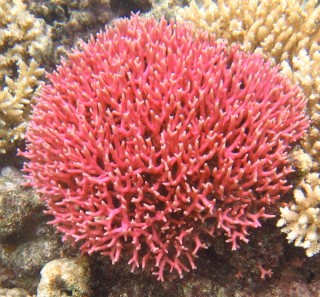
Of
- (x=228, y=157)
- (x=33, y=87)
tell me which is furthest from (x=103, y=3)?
(x=228, y=157)

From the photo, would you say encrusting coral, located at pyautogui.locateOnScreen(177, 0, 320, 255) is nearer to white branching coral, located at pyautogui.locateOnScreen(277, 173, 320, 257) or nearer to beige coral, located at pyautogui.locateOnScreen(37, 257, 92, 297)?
white branching coral, located at pyautogui.locateOnScreen(277, 173, 320, 257)

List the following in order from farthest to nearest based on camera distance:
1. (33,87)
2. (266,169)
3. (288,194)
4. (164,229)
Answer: (33,87) < (288,194) < (266,169) < (164,229)

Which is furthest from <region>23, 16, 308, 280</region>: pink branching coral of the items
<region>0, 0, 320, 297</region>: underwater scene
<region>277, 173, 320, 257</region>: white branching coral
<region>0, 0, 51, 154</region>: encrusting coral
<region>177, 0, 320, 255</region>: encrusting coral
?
<region>0, 0, 51, 154</region>: encrusting coral

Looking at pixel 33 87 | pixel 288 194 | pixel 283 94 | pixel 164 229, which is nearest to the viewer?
pixel 164 229

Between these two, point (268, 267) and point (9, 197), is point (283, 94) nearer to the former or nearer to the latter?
point (268, 267)

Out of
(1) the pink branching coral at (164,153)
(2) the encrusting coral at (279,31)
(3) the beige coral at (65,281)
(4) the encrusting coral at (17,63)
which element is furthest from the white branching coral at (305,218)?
(4) the encrusting coral at (17,63)

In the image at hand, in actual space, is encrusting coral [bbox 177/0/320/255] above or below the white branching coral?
above

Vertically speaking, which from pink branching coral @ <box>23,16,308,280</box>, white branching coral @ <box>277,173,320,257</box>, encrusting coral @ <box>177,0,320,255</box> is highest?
encrusting coral @ <box>177,0,320,255</box>

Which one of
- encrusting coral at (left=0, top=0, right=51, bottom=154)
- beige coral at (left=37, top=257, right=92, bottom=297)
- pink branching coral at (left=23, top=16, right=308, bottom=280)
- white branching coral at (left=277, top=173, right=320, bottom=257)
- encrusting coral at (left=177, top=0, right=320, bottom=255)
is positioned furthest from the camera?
encrusting coral at (left=0, top=0, right=51, bottom=154)
